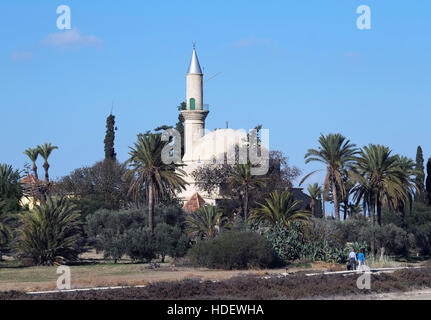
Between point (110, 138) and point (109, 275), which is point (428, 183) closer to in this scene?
point (110, 138)

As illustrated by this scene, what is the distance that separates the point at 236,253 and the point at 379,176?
656 inches

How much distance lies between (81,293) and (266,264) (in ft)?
57.5

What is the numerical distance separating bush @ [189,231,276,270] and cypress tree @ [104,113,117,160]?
128 feet

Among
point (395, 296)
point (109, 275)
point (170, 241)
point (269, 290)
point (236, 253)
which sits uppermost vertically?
point (170, 241)

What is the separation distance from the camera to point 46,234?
146 feet

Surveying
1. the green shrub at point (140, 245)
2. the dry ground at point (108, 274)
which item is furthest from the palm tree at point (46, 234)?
the green shrub at point (140, 245)

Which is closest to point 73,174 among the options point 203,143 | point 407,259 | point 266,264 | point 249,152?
point 203,143

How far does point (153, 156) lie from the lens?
1959 inches

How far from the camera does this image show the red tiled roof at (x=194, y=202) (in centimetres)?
6622

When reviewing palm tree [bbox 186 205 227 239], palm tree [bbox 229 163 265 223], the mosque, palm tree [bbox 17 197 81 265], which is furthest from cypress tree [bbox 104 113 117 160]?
palm tree [bbox 17 197 81 265]

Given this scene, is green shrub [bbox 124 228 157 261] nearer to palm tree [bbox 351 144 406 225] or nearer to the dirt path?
palm tree [bbox 351 144 406 225]

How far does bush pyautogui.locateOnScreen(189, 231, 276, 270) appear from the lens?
4066cm

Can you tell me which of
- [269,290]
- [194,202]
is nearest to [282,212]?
[194,202]
